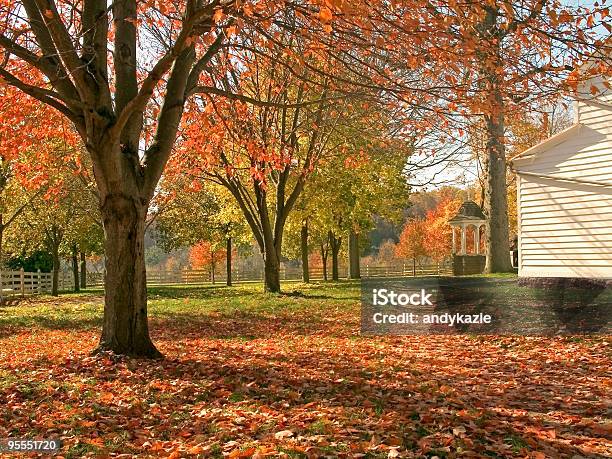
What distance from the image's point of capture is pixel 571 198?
1414 centimetres

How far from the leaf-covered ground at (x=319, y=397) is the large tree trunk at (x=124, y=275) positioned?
1.17ft

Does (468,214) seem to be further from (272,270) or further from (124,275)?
(124,275)

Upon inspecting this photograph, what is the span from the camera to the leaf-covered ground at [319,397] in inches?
176

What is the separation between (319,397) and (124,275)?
3.40 metres

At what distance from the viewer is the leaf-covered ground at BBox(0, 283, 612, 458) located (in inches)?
176

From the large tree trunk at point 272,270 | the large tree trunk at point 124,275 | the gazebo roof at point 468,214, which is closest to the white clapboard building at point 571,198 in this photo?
the large tree trunk at point 272,270

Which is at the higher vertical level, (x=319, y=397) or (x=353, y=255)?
(x=353, y=255)

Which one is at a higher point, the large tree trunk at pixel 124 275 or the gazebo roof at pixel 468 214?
the gazebo roof at pixel 468 214

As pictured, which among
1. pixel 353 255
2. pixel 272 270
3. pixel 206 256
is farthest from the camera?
pixel 206 256

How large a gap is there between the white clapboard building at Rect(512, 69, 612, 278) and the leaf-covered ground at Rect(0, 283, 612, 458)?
473 cm

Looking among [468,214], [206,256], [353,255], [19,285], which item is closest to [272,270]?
[468,214]

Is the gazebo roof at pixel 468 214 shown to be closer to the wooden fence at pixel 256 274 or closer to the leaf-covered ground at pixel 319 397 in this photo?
the leaf-covered ground at pixel 319 397

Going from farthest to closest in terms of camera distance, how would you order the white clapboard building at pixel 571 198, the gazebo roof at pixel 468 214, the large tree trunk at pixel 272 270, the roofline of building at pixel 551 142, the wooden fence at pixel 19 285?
the wooden fence at pixel 19 285
the gazebo roof at pixel 468 214
the large tree trunk at pixel 272 270
the roofline of building at pixel 551 142
the white clapboard building at pixel 571 198

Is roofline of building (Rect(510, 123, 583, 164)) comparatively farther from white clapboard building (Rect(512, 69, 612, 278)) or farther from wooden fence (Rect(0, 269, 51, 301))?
wooden fence (Rect(0, 269, 51, 301))
